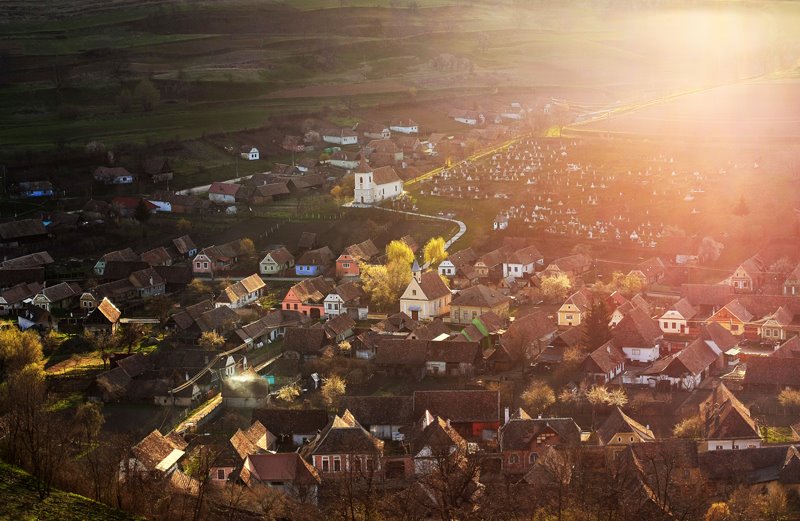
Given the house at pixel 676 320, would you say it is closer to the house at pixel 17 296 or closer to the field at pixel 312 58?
the house at pixel 17 296

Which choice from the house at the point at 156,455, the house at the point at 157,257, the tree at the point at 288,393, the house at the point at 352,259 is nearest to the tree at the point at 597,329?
the tree at the point at 288,393

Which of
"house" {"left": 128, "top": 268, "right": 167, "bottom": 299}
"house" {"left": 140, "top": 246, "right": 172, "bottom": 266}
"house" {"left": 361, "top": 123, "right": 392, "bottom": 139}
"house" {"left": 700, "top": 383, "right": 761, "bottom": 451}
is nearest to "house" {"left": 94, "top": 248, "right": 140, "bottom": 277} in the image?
"house" {"left": 140, "top": 246, "right": 172, "bottom": 266}

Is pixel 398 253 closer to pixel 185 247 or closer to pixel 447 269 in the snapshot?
pixel 447 269

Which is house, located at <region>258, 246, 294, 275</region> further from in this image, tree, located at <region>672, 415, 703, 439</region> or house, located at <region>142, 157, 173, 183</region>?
tree, located at <region>672, 415, 703, 439</region>

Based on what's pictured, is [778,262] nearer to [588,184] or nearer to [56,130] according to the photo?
[588,184]

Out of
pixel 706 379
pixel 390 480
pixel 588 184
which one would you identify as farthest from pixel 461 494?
pixel 588 184

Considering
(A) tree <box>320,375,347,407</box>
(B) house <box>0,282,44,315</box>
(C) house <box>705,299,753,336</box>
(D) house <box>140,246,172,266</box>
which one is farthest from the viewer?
(D) house <box>140,246,172,266</box>
